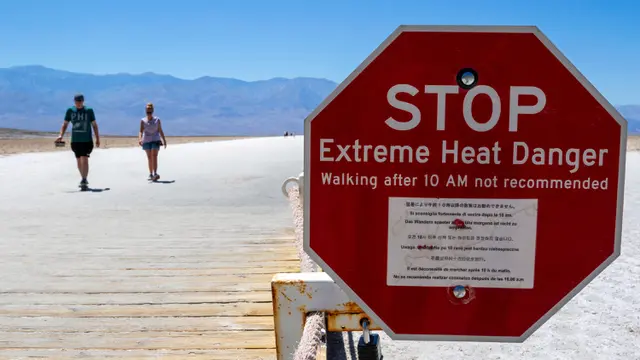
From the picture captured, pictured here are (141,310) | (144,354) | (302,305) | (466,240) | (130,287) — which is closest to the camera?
(466,240)

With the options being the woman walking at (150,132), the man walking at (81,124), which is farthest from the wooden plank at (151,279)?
the woman walking at (150,132)

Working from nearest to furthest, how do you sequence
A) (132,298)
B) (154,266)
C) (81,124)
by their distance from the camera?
(132,298) < (154,266) < (81,124)

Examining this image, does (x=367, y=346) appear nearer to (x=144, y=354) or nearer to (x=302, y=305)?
(x=302, y=305)

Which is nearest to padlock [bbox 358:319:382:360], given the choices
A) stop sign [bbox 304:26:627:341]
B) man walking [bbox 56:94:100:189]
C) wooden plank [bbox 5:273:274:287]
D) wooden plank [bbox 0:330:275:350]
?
stop sign [bbox 304:26:627:341]

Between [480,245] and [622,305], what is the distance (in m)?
4.01

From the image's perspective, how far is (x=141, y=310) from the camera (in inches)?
138

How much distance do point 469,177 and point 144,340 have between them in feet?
7.17

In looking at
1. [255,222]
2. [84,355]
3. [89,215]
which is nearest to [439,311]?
[84,355]

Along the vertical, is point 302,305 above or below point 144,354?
above

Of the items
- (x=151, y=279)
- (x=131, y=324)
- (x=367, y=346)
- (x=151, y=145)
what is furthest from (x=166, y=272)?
(x=151, y=145)

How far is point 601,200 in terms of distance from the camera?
52.9 inches

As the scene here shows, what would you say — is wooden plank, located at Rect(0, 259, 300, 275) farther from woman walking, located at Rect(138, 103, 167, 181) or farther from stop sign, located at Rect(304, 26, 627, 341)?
woman walking, located at Rect(138, 103, 167, 181)

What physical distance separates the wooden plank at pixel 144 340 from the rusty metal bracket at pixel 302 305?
116 cm

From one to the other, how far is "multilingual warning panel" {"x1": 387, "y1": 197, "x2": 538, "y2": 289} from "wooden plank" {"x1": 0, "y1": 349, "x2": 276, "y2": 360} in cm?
162
